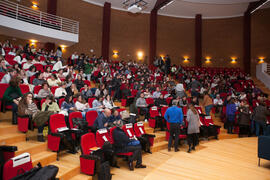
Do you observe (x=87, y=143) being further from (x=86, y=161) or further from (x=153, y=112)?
(x=153, y=112)

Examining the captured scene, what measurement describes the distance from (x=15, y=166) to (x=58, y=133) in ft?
4.80

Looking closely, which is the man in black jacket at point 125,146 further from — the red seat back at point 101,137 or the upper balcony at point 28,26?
the upper balcony at point 28,26

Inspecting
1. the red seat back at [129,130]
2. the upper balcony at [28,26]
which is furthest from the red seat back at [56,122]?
the upper balcony at [28,26]

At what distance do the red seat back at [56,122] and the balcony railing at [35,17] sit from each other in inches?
325

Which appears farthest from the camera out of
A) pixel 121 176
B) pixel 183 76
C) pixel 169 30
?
pixel 169 30

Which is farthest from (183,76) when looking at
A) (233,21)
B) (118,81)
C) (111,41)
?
(233,21)

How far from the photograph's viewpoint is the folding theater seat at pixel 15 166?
243 centimetres

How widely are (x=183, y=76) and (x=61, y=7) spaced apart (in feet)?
31.1

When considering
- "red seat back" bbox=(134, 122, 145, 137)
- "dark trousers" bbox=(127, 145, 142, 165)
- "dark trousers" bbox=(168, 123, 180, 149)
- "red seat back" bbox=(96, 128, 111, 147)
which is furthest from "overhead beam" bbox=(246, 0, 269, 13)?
"red seat back" bbox=(96, 128, 111, 147)

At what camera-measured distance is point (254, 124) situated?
7574mm

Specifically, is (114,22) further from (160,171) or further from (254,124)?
(160,171)

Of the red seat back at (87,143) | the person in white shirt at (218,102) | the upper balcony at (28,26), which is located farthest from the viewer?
the upper balcony at (28,26)

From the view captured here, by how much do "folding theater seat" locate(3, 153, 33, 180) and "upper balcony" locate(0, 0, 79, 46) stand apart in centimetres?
945

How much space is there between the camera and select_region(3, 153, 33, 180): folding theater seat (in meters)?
2.43
